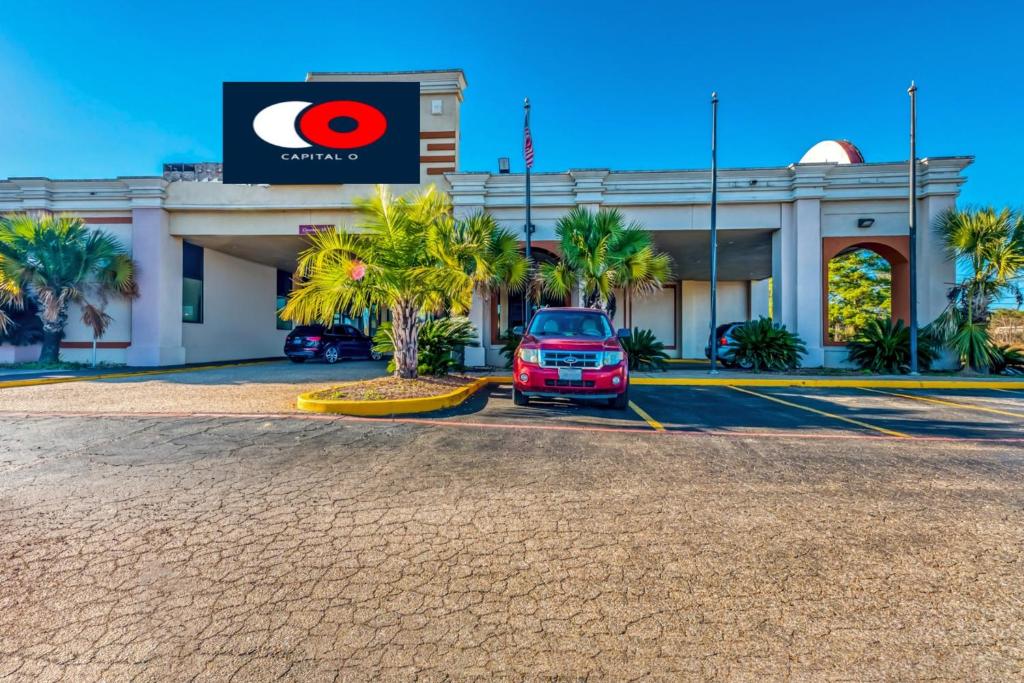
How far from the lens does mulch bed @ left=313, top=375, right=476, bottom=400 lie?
794 cm

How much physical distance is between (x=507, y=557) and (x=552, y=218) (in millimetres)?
13397

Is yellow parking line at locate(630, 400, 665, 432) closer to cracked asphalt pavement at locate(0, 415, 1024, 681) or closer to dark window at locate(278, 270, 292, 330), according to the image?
cracked asphalt pavement at locate(0, 415, 1024, 681)

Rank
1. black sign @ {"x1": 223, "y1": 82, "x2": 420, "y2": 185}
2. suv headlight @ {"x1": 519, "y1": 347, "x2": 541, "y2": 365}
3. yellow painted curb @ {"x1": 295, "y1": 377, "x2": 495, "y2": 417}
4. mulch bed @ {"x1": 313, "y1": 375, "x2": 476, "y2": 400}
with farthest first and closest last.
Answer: black sign @ {"x1": 223, "y1": 82, "x2": 420, "y2": 185}
mulch bed @ {"x1": 313, "y1": 375, "x2": 476, "y2": 400}
suv headlight @ {"x1": 519, "y1": 347, "x2": 541, "y2": 365}
yellow painted curb @ {"x1": 295, "y1": 377, "x2": 495, "y2": 417}

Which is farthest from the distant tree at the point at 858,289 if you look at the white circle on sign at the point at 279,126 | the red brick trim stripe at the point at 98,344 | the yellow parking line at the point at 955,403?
the red brick trim stripe at the point at 98,344

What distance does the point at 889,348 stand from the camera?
13.4 meters

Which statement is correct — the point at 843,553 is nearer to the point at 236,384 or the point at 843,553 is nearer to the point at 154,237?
the point at 236,384

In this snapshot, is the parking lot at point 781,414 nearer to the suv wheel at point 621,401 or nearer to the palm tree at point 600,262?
the suv wheel at point 621,401

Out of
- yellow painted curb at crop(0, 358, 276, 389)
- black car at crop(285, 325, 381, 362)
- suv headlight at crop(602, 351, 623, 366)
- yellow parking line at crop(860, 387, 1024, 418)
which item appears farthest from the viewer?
black car at crop(285, 325, 381, 362)

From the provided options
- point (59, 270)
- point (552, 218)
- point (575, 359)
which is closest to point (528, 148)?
point (552, 218)

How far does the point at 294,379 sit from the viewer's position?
476 inches

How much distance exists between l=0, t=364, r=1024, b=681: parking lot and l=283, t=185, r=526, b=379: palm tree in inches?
145

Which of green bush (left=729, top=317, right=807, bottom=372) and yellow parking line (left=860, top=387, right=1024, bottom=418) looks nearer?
yellow parking line (left=860, top=387, right=1024, bottom=418)

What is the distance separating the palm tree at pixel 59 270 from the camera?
13.8m

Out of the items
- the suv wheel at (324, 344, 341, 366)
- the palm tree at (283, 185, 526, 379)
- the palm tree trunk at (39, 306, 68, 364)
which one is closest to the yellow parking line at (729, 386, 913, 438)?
the palm tree at (283, 185, 526, 379)
